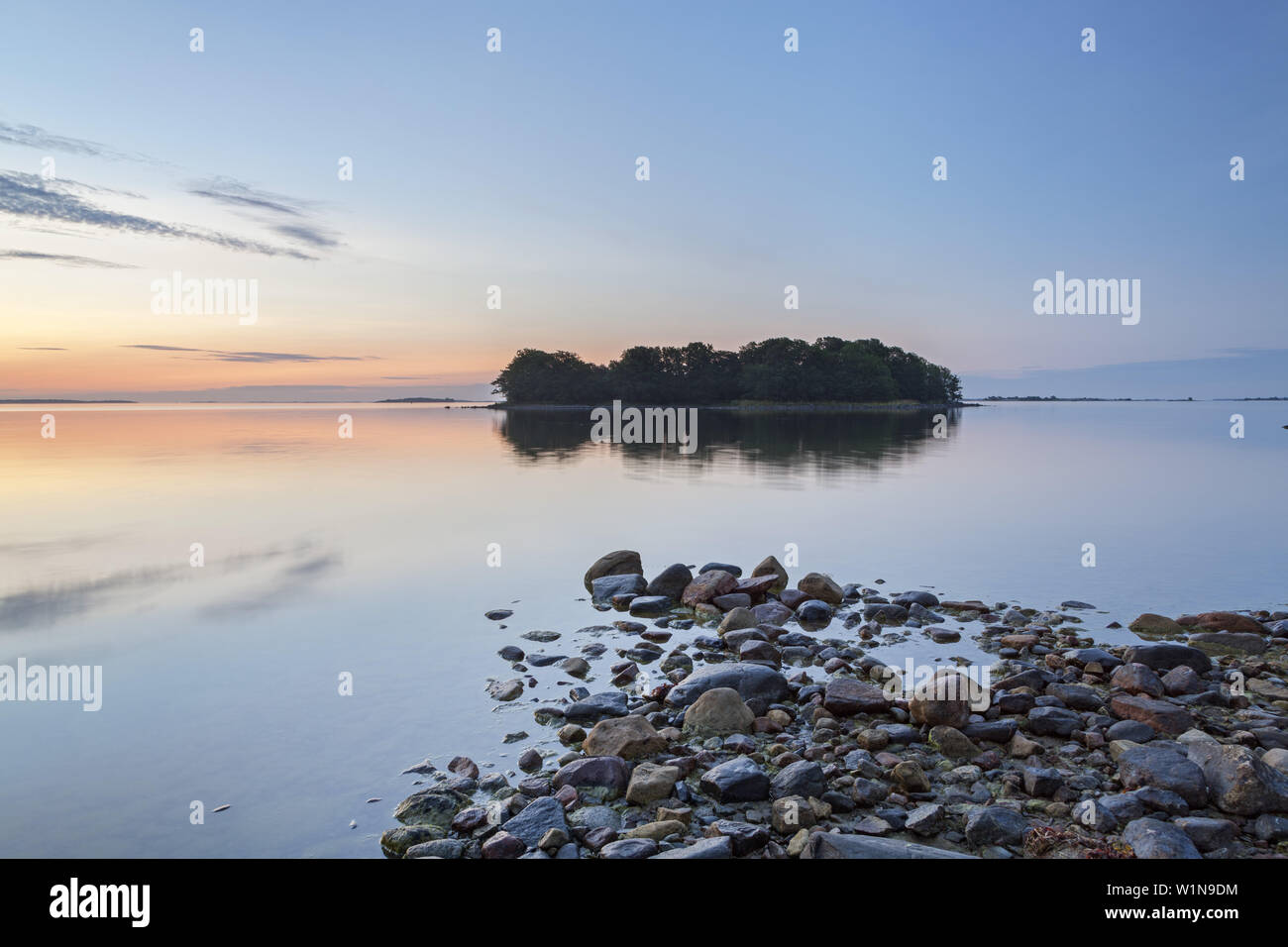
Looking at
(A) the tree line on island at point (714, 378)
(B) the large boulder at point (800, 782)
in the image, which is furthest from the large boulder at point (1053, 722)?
(A) the tree line on island at point (714, 378)

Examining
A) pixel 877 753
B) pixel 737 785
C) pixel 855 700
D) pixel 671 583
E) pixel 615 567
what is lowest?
pixel 877 753

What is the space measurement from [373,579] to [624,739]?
Result: 387 inches

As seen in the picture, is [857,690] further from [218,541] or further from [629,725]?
[218,541]

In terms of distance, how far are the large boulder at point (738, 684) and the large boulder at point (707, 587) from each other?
3.90m

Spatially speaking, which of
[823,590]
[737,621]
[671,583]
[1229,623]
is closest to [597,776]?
[737,621]

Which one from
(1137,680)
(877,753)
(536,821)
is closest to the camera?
(536,821)

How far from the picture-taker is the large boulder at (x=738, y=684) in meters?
8.34

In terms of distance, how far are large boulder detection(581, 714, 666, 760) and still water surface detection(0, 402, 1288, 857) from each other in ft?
2.66

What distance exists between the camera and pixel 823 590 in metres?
12.8

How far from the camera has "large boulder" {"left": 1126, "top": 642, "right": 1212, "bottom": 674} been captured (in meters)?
9.05

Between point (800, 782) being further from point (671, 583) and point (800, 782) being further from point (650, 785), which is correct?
point (671, 583)

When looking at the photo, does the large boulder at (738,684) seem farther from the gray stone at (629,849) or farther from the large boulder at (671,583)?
the large boulder at (671,583)

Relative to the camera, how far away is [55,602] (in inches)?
525

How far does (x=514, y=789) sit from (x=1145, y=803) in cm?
546
